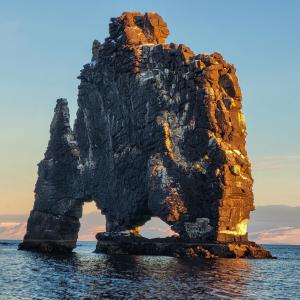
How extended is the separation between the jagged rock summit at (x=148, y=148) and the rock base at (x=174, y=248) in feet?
7.14

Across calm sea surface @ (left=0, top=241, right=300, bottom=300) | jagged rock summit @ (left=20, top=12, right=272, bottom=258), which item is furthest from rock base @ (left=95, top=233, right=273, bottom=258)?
calm sea surface @ (left=0, top=241, right=300, bottom=300)

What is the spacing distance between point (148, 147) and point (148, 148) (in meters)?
0.25

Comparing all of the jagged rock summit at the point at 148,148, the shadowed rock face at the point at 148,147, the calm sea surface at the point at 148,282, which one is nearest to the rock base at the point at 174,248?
the jagged rock summit at the point at 148,148

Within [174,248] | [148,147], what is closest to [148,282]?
[174,248]

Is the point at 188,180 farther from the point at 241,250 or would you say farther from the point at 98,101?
the point at 98,101

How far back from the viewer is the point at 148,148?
132 m

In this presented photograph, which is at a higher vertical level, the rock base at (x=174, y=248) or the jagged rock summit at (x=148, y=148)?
the jagged rock summit at (x=148, y=148)

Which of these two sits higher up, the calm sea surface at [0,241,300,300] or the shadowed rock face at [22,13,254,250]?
the shadowed rock face at [22,13,254,250]

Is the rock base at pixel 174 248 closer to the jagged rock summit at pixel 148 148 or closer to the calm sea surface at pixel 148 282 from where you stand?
the jagged rock summit at pixel 148 148

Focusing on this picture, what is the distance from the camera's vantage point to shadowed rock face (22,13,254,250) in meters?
122

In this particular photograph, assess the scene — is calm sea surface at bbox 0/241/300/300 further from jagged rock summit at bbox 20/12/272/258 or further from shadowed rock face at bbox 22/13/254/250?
jagged rock summit at bbox 20/12/272/258

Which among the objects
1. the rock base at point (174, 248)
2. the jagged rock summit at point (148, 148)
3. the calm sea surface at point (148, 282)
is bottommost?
the calm sea surface at point (148, 282)

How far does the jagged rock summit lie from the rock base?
2.18m

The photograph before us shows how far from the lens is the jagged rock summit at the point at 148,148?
122125 millimetres
